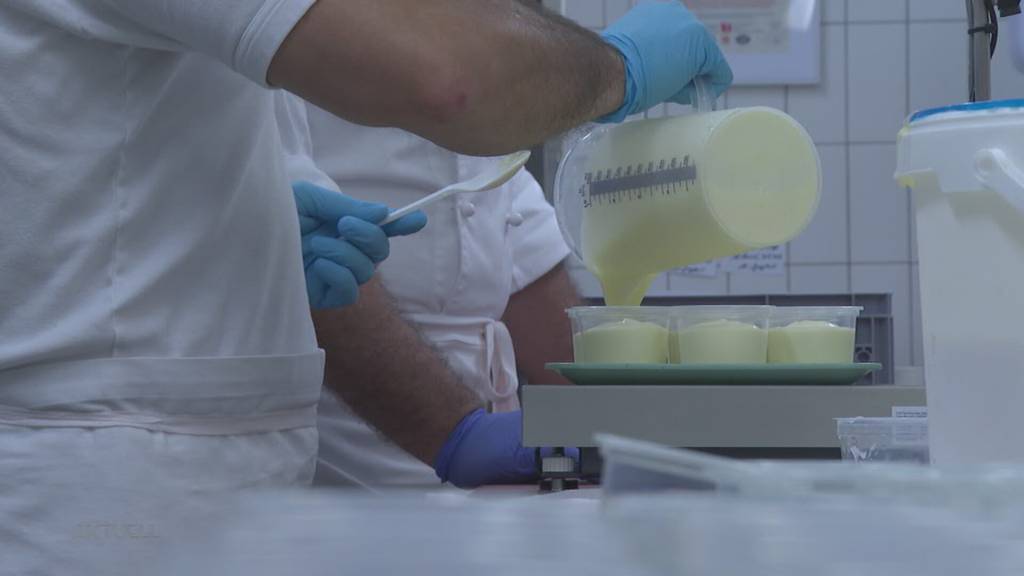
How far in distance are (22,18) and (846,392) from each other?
75cm

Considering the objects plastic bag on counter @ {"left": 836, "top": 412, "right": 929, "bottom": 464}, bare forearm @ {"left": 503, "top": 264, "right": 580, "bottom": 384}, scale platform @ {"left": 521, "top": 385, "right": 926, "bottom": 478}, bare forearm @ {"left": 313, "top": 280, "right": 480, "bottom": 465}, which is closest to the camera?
plastic bag on counter @ {"left": 836, "top": 412, "right": 929, "bottom": 464}

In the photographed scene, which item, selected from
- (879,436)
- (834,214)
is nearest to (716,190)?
(879,436)

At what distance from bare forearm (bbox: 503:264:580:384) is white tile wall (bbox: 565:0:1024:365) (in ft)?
3.21

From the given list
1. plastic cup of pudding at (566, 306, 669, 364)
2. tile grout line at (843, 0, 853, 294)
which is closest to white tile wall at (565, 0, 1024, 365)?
tile grout line at (843, 0, 853, 294)

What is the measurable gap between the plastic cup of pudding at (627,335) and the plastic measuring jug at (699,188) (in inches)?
5.3

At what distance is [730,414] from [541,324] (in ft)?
3.82

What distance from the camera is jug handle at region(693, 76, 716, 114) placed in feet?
4.64

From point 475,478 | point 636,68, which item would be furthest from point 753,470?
point 475,478

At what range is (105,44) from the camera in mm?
1105

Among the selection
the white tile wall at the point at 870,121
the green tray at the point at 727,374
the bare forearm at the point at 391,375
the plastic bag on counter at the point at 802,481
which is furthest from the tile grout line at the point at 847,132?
the plastic bag on counter at the point at 802,481

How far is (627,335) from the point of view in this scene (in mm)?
1183

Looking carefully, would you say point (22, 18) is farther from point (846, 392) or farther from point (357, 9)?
point (846, 392)

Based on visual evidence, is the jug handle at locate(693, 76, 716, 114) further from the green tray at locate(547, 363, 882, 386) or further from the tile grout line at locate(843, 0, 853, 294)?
the tile grout line at locate(843, 0, 853, 294)

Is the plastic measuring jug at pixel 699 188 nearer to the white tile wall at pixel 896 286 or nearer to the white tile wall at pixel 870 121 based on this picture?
the white tile wall at pixel 870 121
